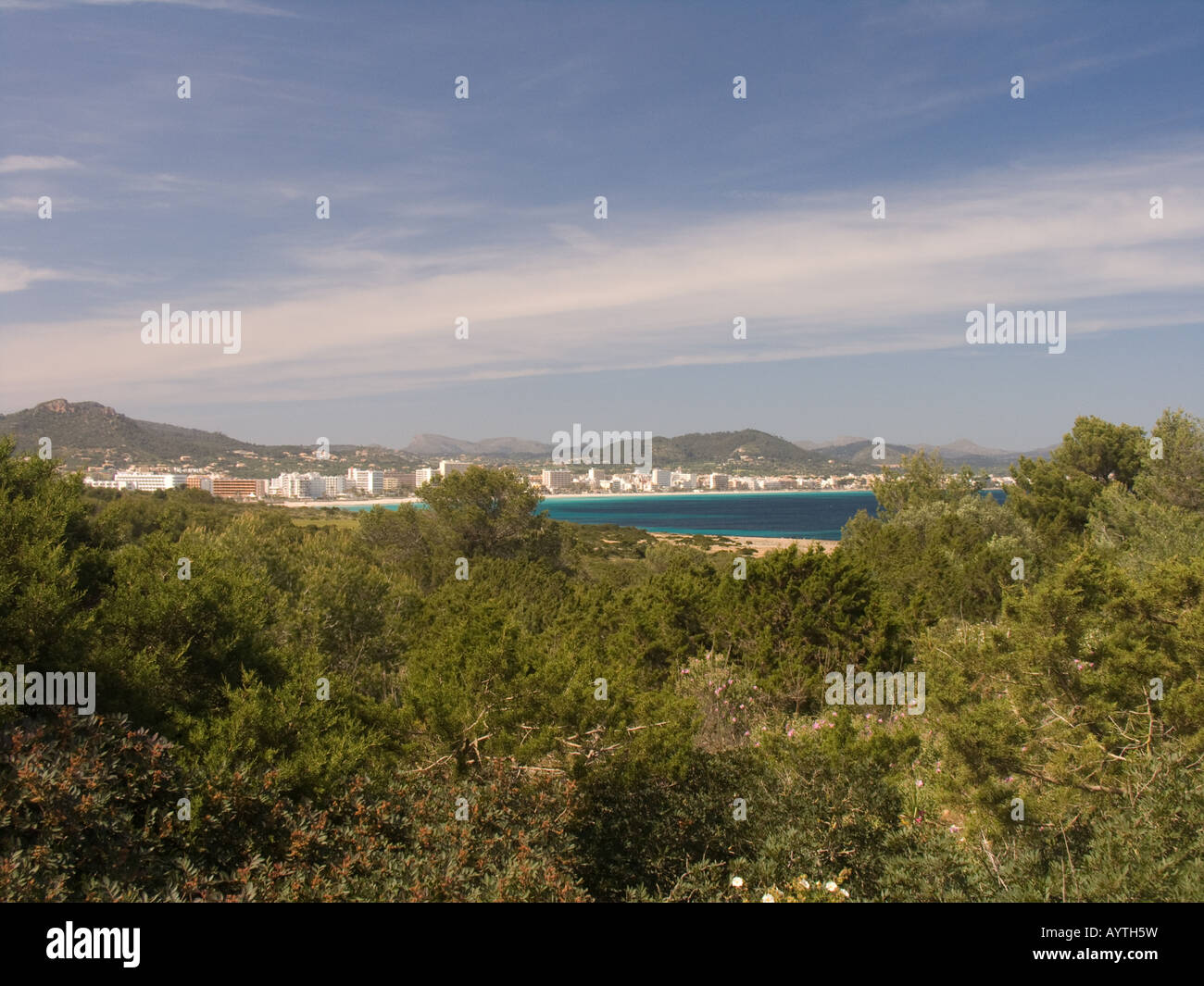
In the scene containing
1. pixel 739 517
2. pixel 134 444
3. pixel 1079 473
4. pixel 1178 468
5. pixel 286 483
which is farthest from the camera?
pixel 739 517

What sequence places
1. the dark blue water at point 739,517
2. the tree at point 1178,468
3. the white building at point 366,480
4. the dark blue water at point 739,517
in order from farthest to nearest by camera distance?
the white building at point 366,480
the dark blue water at point 739,517
the dark blue water at point 739,517
the tree at point 1178,468

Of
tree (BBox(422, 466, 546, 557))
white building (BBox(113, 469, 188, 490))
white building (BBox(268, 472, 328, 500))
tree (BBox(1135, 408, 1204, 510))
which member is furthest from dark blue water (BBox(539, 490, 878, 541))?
tree (BBox(1135, 408, 1204, 510))

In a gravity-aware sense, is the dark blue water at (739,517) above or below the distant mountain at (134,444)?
below

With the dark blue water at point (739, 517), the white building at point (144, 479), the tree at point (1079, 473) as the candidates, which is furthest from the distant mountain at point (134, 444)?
the tree at point (1079, 473)

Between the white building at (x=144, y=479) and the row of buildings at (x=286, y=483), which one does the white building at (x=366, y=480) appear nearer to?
the row of buildings at (x=286, y=483)

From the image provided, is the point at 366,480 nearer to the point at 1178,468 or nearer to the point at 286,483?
the point at 286,483

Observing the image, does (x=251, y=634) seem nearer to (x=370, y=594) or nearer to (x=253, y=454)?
(x=370, y=594)

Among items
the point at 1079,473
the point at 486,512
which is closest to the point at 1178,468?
the point at 1079,473

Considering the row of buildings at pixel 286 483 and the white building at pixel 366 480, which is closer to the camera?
the row of buildings at pixel 286 483

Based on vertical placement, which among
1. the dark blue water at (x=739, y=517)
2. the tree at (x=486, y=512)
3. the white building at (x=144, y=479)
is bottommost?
the dark blue water at (x=739, y=517)

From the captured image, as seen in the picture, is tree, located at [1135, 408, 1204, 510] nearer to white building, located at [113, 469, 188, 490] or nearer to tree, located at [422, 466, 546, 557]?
tree, located at [422, 466, 546, 557]

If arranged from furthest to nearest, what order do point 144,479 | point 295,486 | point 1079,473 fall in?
point 295,486 → point 144,479 → point 1079,473

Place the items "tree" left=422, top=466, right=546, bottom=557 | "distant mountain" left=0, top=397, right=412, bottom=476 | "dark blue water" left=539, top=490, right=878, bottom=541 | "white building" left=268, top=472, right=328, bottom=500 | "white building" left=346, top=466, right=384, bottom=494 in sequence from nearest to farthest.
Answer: "tree" left=422, top=466, right=546, bottom=557 → "distant mountain" left=0, top=397, right=412, bottom=476 → "dark blue water" left=539, top=490, right=878, bottom=541 → "white building" left=268, top=472, right=328, bottom=500 → "white building" left=346, top=466, right=384, bottom=494
